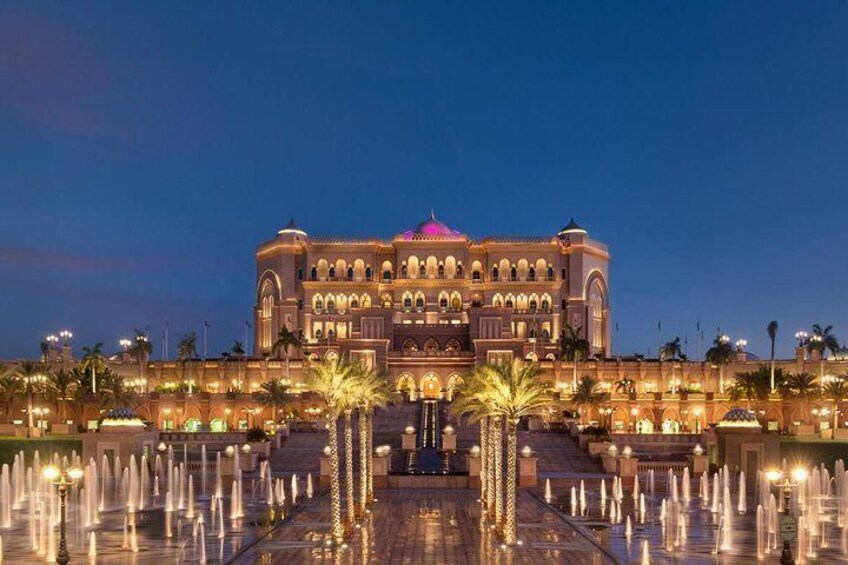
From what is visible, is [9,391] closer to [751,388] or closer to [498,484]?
[751,388]

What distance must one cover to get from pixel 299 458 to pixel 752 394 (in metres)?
41.2

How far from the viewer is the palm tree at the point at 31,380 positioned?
80.2 meters

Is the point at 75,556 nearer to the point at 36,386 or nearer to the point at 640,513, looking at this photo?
the point at 640,513

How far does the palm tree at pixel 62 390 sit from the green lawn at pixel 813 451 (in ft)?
163

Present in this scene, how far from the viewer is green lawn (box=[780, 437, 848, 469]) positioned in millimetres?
66438

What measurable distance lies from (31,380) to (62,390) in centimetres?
369

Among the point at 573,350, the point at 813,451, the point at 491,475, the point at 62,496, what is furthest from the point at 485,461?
the point at 573,350

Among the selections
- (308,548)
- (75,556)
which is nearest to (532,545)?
(308,548)

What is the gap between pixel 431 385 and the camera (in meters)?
104

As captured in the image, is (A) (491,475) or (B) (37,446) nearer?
(A) (491,475)

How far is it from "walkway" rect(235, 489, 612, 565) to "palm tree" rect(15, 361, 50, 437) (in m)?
46.0

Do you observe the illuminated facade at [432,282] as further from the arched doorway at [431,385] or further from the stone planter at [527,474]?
the stone planter at [527,474]

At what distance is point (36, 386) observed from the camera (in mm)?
84812

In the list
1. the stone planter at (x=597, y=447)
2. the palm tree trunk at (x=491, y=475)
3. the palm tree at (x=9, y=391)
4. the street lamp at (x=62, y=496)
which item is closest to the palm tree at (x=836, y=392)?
the stone planter at (x=597, y=447)
